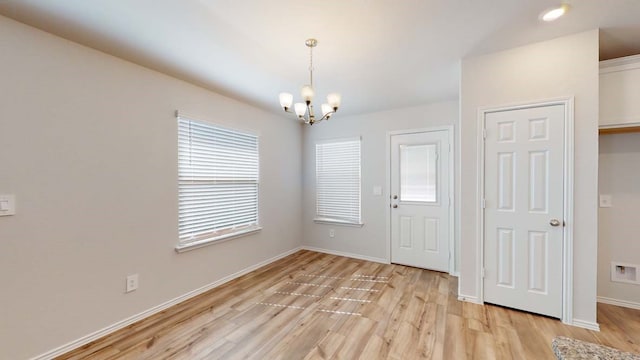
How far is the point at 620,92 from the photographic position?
2393mm

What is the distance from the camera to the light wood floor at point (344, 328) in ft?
6.62

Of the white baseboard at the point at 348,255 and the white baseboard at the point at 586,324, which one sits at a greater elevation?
the white baseboard at the point at 586,324

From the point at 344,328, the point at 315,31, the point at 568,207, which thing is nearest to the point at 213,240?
the point at 344,328

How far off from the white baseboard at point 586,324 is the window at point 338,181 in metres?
2.72

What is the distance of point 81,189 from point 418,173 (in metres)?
4.02

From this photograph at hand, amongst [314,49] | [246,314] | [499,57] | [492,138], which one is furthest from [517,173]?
[246,314]

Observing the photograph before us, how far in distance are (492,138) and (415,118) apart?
1528mm

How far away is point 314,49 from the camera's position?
2295mm

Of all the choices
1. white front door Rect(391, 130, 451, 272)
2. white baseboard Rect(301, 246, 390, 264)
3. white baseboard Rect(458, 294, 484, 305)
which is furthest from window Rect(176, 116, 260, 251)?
white baseboard Rect(458, 294, 484, 305)

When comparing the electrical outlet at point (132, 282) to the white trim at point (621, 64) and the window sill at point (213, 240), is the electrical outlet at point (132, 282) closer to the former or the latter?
the window sill at point (213, 240)

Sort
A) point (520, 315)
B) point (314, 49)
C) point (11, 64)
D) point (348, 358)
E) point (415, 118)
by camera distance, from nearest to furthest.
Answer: point (11, 64) → point (348, 358) → point (314, 49) → point (520, 315) → point (415, 118)

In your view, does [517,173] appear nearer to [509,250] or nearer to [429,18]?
[509,250]

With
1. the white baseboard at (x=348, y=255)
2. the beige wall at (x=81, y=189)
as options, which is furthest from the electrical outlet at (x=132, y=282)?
the white baseboard at (x=348, y=255)

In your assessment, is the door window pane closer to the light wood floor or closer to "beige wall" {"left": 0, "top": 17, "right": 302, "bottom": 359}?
the light wood floor
